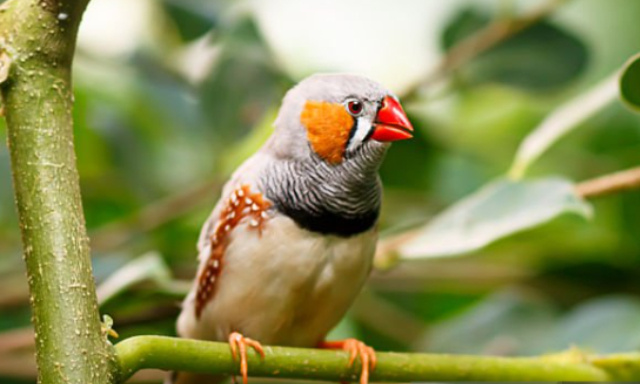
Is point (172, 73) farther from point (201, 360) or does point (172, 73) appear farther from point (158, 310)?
point (201, 360)

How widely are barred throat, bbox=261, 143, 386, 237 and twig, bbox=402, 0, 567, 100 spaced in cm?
83

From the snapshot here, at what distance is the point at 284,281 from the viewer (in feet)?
5.49

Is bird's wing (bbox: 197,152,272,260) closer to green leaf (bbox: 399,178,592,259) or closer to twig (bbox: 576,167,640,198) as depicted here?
green leaf (bbox: 399,178,592,259)

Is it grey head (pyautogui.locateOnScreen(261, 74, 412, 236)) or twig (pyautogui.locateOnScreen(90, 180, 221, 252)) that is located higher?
twig (pyautogui.locateOnScreen(90, 180, 221, 252))

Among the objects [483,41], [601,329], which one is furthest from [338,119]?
[483,41]

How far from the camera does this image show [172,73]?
267 cm

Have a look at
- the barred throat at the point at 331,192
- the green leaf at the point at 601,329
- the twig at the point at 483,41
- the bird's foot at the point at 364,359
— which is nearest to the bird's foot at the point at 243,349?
the bird's foot at the point at 364,359

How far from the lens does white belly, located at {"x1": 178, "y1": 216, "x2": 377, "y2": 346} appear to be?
1643mm

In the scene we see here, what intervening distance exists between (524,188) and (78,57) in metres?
1.48

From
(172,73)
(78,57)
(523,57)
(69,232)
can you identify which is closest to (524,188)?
(523,57)

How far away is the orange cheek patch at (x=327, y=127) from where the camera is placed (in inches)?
63.0

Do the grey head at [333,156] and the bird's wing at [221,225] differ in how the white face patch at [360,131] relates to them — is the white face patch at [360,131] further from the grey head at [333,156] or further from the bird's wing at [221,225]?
the bird's wing at [221,225]

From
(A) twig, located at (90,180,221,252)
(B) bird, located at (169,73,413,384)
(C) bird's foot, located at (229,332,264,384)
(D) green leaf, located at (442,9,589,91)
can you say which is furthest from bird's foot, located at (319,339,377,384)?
(D) green leaf, located at (442,9,589,91)

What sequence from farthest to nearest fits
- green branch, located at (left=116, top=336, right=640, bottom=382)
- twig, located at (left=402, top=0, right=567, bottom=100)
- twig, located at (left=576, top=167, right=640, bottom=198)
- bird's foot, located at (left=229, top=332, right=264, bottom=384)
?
1. twig, located at (left=402, top=0, right=567, bottom=100)
2. twig, located at (left=576, top=167, right=640, bottom=198)
3. bird's foot, located at (left=229, top=332, right=264, bottom=384)
4. green branch, located at (left=116, top=336, right=640, bottom=382)
